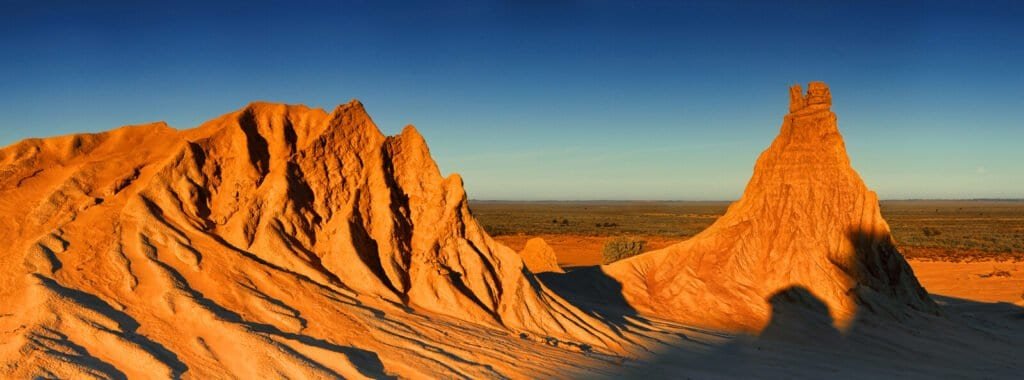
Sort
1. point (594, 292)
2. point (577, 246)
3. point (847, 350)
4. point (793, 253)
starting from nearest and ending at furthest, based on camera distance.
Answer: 1. point (847, 350)
2. point (793, 253)
3. point (594, 292)
4. point (577, 246)

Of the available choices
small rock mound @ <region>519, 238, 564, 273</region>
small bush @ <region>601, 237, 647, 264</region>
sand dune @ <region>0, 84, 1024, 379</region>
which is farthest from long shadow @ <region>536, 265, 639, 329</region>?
small bush @ <region>601, 237, 647, 264</region>

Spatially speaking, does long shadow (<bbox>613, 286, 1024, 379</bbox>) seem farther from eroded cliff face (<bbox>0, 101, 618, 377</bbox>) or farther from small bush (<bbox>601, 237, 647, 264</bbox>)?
small bush (<bbox>601, 237, 647, 264</bbox>)

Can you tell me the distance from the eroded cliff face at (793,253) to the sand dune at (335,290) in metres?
0.10

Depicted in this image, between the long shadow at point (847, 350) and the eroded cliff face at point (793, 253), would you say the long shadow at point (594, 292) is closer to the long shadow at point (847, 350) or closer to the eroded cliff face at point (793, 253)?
the eroded cliff face at point (793, 253)

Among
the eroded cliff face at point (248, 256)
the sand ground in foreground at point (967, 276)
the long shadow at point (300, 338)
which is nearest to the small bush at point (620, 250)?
the sand ground in foreground at point (967, 276)

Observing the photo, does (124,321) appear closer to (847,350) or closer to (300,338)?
(300,338)

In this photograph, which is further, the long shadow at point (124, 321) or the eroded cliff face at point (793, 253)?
the eroded cliff face at point (793, 253)

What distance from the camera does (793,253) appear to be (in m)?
16.7

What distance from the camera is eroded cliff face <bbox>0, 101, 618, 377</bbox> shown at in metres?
A: 7.63

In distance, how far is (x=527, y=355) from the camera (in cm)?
925

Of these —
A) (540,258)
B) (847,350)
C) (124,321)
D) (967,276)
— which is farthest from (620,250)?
(124,321)

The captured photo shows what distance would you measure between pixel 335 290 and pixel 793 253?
41.8ft

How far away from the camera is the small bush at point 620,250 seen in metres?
33.4

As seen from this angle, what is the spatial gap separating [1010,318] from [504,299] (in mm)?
18067
